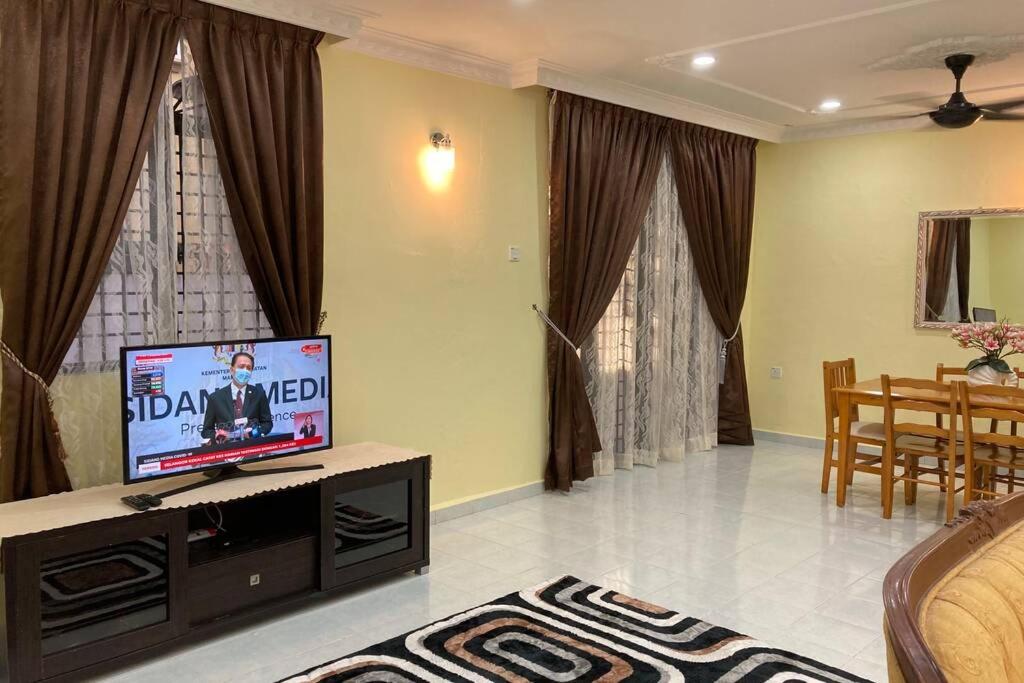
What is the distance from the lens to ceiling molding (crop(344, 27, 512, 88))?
421cm

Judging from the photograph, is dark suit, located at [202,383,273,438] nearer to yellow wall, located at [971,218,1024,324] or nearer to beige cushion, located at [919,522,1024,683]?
beige cushion, located at [919,522,1024,683]

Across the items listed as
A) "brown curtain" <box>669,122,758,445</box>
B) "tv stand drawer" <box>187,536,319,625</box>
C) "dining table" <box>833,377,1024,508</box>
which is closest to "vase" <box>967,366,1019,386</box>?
"dining table" <box>833,377,1024,508</box>

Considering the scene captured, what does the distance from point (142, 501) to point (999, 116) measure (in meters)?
5.95

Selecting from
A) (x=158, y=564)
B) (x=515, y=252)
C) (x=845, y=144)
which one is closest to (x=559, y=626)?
(x=158, y=564)

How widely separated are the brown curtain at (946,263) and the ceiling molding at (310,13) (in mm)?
4549

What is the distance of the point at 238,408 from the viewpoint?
335 cm

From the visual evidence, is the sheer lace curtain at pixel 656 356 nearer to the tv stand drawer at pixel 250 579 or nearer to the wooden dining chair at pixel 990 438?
the wooden dining chair at pixel 990 438

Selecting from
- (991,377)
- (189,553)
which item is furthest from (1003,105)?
(189,553)

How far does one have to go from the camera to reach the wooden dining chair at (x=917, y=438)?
468cm

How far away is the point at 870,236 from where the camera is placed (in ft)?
21.6

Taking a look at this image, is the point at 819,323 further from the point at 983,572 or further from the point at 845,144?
the point at 983,572

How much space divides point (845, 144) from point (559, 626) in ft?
16.3

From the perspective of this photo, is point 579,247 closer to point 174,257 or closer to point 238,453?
point 174,257

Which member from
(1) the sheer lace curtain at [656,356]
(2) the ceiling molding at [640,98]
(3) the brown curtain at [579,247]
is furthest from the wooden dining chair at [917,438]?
(2) the ceiling molding at [640,98]
